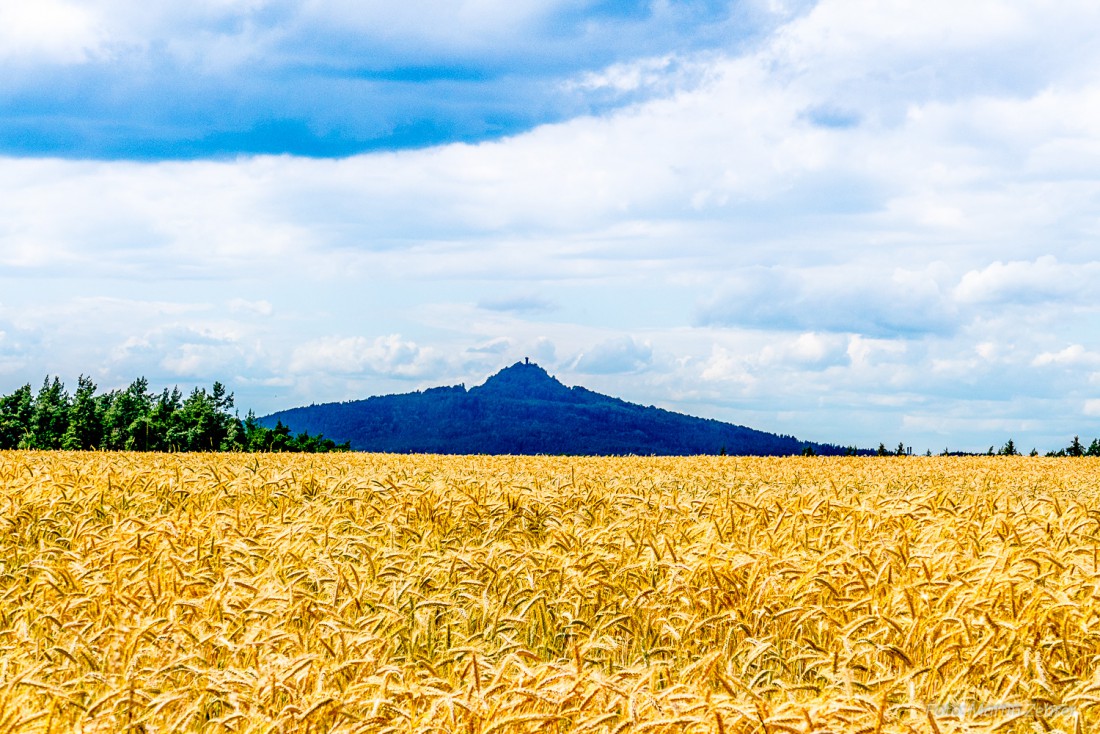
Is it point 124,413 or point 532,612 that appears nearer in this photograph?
point 532,612

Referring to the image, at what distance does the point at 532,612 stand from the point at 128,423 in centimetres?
4758

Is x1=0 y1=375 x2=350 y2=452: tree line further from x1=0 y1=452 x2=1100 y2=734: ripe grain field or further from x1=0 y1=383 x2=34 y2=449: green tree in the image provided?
x1=0 y1=452 x2=1100 y2=734: ripe grain field

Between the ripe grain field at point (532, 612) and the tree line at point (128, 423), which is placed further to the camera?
the tree line at point (128, 423)

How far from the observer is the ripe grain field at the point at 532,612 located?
412 cm

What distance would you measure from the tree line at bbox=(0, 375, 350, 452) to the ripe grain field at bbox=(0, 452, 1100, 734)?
34.5 metres

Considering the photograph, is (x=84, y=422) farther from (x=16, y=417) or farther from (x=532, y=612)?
(x=532, y=612)

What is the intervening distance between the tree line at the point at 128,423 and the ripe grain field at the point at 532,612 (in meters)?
34.5

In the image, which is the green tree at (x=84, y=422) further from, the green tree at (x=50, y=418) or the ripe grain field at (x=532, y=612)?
the ripe grain field at (x=532, y=612)

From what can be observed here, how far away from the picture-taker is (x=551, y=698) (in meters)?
3.92

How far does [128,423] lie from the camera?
1918 inches

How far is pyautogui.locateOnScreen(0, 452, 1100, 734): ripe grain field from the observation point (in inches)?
162

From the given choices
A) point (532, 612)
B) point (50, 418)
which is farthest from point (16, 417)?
point (532, 612)

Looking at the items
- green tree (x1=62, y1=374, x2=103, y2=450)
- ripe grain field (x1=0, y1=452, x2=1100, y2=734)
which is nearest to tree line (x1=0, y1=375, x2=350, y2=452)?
green tree (x1=62, y1=374, x2=103, y2=450)

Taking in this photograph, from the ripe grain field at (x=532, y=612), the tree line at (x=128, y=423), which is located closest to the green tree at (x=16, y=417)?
the tree line at (x=128, y=423)
